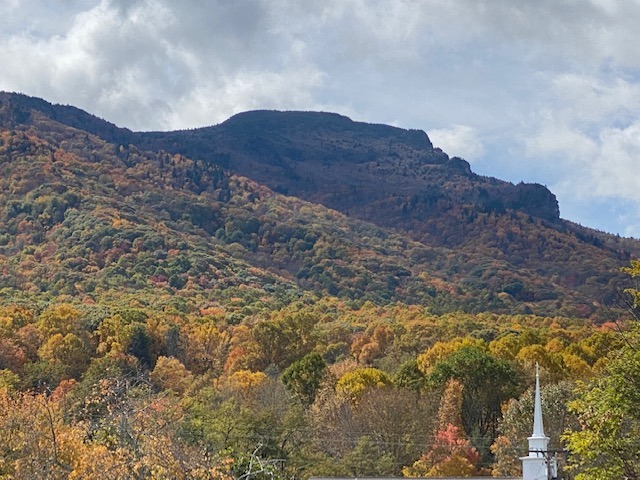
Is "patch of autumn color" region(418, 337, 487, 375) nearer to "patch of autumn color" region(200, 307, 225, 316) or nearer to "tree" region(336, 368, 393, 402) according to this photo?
"tree" region(336, 368, 393, 402)

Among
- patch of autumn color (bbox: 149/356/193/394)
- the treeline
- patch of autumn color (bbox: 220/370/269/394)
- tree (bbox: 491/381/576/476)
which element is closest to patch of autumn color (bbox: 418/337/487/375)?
the treeline

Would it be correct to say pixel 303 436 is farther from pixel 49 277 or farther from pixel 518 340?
pixel 49 277

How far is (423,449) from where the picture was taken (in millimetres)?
63094

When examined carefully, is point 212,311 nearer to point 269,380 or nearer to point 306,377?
point 269,380

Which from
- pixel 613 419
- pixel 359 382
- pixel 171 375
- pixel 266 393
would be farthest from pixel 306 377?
pixel 613 419

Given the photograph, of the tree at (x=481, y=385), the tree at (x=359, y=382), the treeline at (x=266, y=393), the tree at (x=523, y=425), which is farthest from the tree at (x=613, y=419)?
the tree at (x=359, y=382)

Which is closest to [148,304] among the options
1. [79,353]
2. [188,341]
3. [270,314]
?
[270,314]

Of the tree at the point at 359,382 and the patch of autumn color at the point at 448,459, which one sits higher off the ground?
the tree at the point at 359,382

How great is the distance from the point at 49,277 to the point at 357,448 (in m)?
112

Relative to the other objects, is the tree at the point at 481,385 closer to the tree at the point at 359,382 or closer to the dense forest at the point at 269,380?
the dense forest at the point at 269,380

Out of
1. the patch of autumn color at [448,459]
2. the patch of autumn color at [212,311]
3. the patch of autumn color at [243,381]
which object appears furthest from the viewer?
the patch of autumn color at [212,311]

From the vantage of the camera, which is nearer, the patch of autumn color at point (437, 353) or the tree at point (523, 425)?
the tree at point (523, 425)

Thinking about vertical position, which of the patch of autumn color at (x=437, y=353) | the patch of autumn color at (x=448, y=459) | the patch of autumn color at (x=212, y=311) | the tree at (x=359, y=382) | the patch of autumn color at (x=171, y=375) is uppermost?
the patch of autumn color at (x=212, y=311)

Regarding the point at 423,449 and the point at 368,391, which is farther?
the point at 368,391
